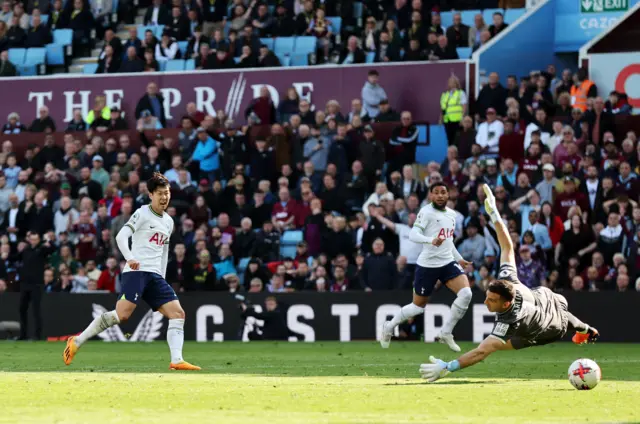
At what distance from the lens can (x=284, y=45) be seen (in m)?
31.9

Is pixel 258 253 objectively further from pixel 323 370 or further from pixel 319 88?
pixel 323 370

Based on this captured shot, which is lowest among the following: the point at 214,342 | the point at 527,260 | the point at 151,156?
the point at 214,342

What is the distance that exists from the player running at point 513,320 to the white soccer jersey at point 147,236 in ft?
13.4

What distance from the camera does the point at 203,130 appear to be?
2877cm

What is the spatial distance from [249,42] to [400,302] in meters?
9.67

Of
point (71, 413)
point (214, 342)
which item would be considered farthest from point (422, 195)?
point (71, 413)

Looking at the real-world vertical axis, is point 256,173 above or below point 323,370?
above

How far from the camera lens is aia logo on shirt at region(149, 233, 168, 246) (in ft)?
51.1

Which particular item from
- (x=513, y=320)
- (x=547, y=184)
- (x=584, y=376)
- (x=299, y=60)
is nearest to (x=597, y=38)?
(x=547, y=184)

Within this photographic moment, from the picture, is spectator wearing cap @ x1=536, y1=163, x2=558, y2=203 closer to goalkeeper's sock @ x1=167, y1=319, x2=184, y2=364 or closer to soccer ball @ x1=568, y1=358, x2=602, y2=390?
goalkeeper's sock @ x1=167, y1=319, x2=184, y2=364

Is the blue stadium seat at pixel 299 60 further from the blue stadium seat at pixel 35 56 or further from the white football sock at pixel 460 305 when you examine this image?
the white football sock at pixel 460 305

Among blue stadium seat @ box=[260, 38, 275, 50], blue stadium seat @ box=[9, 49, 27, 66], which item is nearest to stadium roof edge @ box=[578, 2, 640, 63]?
blue stadium seat @ box=[260, 38, 275, 50]

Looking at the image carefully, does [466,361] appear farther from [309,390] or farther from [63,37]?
[63,37]

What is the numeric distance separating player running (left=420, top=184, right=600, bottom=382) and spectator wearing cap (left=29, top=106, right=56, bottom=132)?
1978cm
